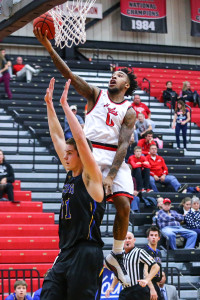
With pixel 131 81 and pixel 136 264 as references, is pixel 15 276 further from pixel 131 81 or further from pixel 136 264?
pixel 131 81

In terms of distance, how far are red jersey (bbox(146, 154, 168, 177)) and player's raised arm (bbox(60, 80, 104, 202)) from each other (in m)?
9.55

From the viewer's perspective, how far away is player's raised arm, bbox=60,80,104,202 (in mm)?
5086

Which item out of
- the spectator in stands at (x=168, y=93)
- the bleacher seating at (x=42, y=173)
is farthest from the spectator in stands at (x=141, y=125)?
the spectator in stands at (x=168, y=93)

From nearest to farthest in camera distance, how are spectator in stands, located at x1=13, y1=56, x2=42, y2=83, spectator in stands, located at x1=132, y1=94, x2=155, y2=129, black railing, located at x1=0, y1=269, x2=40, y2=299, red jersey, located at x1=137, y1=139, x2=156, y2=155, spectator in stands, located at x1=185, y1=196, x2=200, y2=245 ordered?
black railing, located at x1=0, y1=269, x2=40, y2=299 < spectator in stands, located at x1=185, y1=196, x2=200, y2=245 < red jersey, located at x1=137, y1=139, x2=156, y2=155 < spectator in stands, located at x1=132, y1=94, x2=155, y2=129 < spectator in stands, located at x1=13, y1=56, x2=42, y2=83

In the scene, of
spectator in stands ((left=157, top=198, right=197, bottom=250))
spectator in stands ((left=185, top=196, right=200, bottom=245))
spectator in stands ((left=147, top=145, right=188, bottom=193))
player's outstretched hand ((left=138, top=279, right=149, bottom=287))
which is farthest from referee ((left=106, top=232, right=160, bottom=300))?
spectator in stands ((left=147, top=145, right=188, bottom=193))

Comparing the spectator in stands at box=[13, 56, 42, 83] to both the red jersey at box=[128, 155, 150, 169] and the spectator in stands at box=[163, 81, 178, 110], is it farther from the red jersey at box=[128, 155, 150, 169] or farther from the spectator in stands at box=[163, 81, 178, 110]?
the red jersey at box=[128, 155, 150, 169]

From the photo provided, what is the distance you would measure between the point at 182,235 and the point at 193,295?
131 centimetres

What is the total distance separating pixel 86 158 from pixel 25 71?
1452 centimetres

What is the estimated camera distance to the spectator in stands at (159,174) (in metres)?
14.7

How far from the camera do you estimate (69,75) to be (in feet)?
20.8

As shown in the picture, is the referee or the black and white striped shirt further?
the black and white striped shirt

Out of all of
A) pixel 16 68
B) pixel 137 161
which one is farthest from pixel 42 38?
pixel 16 68

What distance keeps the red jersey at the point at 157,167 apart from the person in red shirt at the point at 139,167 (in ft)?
2.01

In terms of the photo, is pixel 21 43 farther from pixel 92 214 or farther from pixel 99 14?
pixel 92 214
